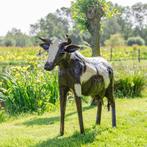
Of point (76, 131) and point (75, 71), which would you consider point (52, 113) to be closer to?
point (76, 131)

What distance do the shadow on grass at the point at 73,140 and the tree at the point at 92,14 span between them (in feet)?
17.3

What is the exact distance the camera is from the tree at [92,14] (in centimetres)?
1244

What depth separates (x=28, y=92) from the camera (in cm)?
1239

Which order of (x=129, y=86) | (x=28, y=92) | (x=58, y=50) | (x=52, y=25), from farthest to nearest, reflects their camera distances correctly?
(x=52, y=25)
(x=129, y=86)
(x=28, y=92)
(x=58, y=50)

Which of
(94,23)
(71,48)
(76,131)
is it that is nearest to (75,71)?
(71,48)

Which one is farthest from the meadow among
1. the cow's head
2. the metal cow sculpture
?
the cow's head

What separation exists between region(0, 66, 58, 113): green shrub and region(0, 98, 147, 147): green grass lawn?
789 mm

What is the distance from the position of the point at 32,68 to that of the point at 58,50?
6766mm

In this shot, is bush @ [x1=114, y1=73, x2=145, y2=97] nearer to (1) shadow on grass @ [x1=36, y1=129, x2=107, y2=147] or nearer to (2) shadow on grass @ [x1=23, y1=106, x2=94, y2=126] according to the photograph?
(2) shadow on grass @ [x1=23, y1=106, x2=94, y2=126]

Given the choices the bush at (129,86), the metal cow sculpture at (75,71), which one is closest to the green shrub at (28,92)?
the bush at (129,86)

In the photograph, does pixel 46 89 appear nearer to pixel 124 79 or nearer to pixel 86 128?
pixel 124 79

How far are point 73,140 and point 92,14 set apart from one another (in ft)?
19.1

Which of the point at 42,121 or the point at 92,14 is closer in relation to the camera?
the point at 42,121

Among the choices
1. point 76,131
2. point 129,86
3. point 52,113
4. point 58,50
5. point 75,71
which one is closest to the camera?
point 58,50
